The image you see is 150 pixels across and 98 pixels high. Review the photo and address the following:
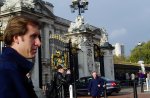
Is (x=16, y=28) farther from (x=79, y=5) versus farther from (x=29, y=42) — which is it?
(x=79, y=5)

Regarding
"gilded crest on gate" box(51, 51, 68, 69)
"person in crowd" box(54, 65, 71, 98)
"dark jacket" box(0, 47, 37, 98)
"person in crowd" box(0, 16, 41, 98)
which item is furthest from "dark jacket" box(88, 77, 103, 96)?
"dark jacket" box(0, 47, 37, 98)

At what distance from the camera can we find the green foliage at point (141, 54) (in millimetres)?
84375

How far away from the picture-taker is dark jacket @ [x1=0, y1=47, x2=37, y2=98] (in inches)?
85.1

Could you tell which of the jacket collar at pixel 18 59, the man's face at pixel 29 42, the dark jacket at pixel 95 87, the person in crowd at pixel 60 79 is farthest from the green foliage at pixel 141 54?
the jacket collar at pixel 18 59

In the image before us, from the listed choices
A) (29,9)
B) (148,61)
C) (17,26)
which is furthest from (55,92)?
(148,61)

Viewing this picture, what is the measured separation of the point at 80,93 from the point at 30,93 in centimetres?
2150

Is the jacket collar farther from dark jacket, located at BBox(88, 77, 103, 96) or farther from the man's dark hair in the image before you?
dark jacket, located at BBox(88, 77, 103, 96)

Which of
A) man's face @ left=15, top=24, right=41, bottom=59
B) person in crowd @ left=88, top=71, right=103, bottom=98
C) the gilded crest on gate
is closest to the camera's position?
man's face @ left=15, top=24, right=41, bottom=59

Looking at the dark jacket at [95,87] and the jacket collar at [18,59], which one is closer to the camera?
the jacket collar at [18,59]

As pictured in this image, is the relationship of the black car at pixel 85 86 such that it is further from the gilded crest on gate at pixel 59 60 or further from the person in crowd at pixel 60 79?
the person in crowd at pixel 60 79

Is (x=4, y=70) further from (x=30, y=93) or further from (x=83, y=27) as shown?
(x=83, y=27)

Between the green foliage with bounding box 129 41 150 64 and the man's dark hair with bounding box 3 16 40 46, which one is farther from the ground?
the green foliage with bounding box 129 41 150 64

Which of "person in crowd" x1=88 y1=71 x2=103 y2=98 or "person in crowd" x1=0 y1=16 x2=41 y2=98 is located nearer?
"person in crowd" x1=0 y1=16 x2=41 y2=98

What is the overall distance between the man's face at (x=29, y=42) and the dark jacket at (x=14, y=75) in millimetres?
62
